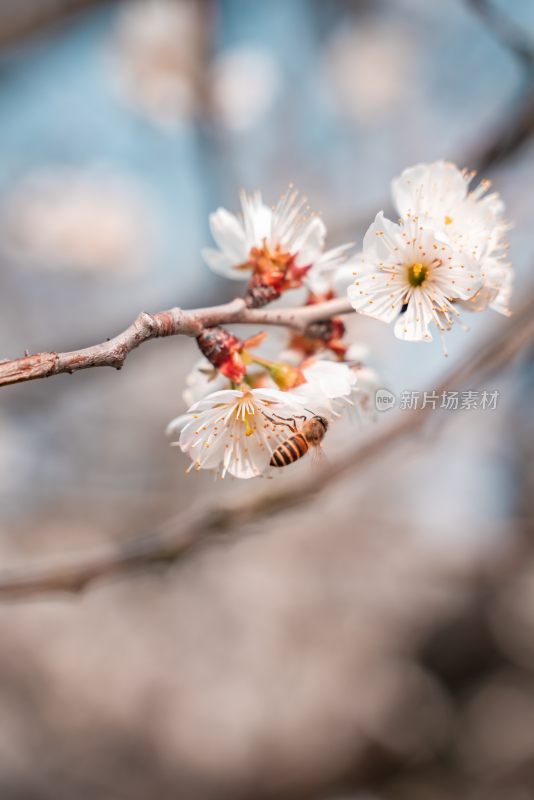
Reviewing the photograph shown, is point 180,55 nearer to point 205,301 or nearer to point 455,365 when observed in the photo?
point 205,301

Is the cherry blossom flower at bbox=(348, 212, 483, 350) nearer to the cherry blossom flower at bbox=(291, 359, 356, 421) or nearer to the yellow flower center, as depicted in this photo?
the yellow flower center

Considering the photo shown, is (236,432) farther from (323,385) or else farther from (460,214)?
(460,214)

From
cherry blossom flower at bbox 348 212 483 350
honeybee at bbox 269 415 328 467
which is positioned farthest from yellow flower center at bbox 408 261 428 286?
honeybee at bbox 269 415 328 467

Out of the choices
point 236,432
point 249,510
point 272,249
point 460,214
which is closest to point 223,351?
point 236,432

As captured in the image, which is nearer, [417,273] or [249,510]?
[417,273]

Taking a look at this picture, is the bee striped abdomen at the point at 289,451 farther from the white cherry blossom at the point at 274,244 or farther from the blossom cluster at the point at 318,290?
the white cherry blossom at the point at 274,244

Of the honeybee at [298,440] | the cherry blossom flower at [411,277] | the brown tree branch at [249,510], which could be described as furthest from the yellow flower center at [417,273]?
the brown tree branch at [249,510]
